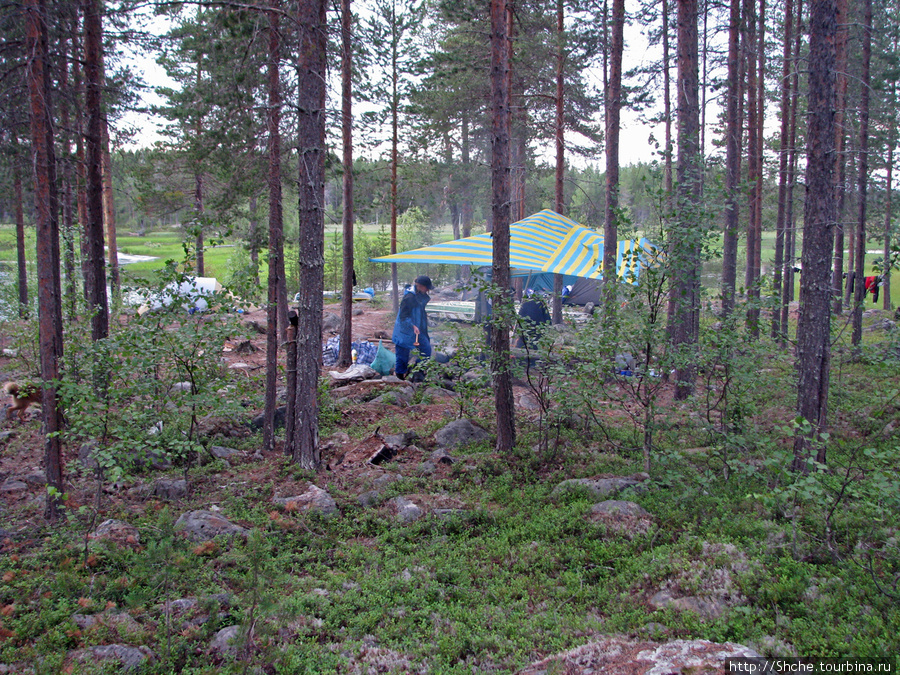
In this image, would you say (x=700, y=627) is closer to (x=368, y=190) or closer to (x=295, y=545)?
(x=295, y=545)

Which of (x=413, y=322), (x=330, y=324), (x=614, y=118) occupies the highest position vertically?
(x=614, y=118)

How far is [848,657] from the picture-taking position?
8.81 feet

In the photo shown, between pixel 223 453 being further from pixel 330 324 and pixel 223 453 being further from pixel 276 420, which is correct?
pixel 330 324

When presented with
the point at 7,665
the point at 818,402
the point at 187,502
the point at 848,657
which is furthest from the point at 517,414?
the point at 7,665

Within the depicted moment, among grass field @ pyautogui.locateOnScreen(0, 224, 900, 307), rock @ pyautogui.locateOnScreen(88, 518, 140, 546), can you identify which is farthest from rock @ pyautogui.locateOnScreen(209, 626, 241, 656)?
grass field @ pyautogui.locateOnScreen(0, 224, 900, 307)

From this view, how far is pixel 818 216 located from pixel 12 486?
8002 mm

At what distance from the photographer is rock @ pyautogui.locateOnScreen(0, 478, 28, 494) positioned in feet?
18.5

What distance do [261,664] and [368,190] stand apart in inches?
481

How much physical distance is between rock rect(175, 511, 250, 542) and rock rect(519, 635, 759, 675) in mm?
2725

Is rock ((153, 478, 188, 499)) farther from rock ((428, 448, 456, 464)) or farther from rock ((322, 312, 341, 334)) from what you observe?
rock ((322, 312, 341, 334))

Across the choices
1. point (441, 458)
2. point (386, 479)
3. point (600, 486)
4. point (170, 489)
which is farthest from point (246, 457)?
point (600, 486)

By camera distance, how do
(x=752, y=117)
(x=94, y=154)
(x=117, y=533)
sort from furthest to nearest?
(x=752, y=117) → (x=94, y=154) → (x=117, y=533)

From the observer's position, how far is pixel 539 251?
482 inches

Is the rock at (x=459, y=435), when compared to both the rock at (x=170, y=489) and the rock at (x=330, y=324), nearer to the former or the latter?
the rock at (x=170, y=489)
